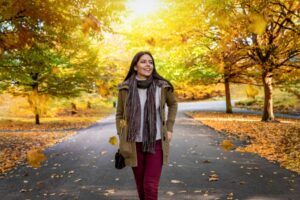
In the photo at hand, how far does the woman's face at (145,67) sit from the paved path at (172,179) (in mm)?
2040

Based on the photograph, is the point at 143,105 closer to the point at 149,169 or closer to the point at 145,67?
the point at 145,67

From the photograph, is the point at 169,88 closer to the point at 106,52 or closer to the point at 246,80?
the point at 246,80

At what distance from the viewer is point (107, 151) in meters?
9.88

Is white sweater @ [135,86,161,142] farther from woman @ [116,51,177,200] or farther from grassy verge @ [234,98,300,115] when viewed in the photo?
grassy verge @ [234,98,300,115]

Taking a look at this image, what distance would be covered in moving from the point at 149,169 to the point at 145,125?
431 millimetres

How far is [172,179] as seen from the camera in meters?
6.27

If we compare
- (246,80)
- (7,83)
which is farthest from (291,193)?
(246,80)

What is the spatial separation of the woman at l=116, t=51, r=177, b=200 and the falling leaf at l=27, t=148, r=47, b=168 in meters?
5.09

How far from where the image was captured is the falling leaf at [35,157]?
8.75 m

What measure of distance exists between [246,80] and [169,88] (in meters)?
21.0

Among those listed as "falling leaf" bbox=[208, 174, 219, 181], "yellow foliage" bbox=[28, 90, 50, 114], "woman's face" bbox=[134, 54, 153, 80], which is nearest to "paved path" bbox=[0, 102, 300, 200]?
"falling leaf" bbox=[208, 174, 219, 181]

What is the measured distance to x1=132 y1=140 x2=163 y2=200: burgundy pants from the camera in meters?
3.68

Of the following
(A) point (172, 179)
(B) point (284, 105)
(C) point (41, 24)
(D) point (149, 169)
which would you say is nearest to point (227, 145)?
(A) point (172, 179)

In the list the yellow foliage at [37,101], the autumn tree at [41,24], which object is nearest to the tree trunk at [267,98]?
the autumn tree at [41,24]
